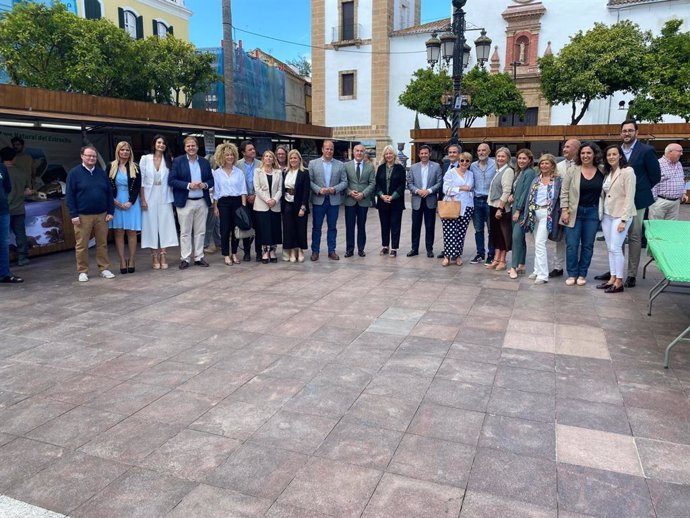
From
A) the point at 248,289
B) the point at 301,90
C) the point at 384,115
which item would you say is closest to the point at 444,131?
the point at 384,115

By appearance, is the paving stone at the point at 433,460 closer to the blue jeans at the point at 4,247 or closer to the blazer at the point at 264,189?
the blazer at the point at 264,189

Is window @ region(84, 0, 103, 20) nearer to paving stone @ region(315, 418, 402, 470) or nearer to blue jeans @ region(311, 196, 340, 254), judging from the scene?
blue jeans @ region(311, 196, 340, 254)

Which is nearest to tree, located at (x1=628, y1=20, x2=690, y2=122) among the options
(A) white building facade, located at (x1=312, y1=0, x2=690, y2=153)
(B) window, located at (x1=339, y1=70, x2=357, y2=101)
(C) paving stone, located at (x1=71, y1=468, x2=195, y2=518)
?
(A) white building facade, located at (x1=312, y1=0, x2=690, y2=153)

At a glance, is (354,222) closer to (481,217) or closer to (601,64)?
(481,217)

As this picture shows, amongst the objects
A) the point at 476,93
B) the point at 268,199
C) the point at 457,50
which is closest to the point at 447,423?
the point at 268,199

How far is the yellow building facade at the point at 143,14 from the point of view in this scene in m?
34.1

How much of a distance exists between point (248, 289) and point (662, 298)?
15.6 feet

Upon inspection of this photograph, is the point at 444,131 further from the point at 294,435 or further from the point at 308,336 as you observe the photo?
the point at 294,435

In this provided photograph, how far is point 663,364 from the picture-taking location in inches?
160

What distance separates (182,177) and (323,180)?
6.82 ft

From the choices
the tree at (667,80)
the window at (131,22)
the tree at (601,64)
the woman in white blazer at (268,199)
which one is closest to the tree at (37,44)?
the window at (131,22)

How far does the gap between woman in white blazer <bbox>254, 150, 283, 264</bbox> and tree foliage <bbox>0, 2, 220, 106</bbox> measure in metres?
19.4

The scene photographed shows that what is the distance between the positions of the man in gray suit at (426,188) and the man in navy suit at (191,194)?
121 inches

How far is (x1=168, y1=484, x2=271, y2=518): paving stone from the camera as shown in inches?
94.8
